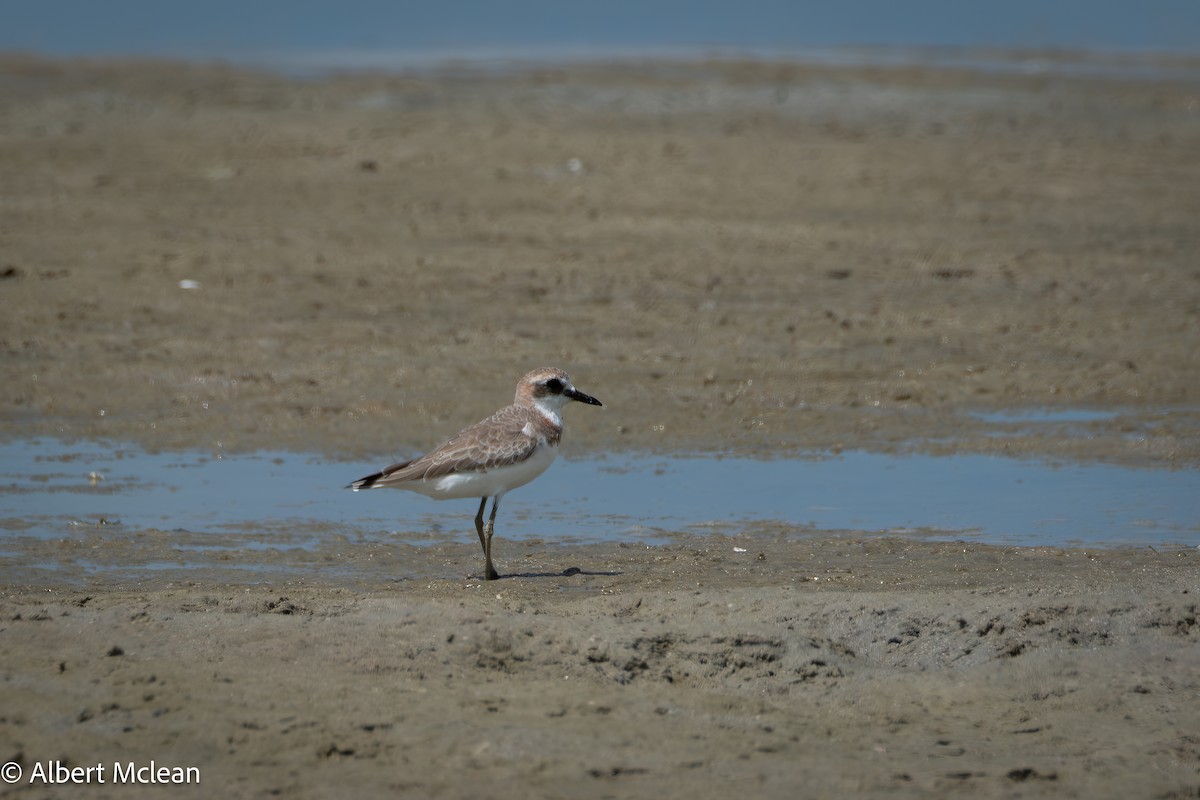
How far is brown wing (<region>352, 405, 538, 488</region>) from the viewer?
761cm

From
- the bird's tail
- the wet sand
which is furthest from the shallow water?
the bird's tail

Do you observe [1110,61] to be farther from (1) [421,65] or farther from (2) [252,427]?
(2) [252,427]

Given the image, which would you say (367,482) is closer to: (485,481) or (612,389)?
(485,481)

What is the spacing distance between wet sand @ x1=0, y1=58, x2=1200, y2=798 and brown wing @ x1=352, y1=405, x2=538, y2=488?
1.52ft

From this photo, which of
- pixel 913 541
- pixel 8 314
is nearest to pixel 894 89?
pixel 8 314

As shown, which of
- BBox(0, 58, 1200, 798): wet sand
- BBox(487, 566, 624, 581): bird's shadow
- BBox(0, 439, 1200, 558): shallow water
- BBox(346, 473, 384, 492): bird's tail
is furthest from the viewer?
BBox(0, 439, 1200, 558): shallow water

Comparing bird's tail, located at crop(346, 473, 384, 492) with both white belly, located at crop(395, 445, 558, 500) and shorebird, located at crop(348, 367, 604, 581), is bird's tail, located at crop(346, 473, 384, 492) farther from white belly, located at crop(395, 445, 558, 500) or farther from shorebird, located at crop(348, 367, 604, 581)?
white belly, located at crop(395, 445, 558, 500)

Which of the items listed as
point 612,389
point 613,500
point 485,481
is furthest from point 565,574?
point 612,389

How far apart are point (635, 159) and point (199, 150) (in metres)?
5.10

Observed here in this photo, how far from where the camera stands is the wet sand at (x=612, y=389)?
5.54 m

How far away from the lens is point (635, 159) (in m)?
19.4

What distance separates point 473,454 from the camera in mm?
7617

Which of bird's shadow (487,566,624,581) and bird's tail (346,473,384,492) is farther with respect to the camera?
bird's tail (346,473,384,492)

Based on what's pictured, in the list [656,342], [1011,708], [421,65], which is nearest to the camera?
[1011,708]
